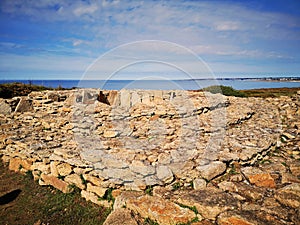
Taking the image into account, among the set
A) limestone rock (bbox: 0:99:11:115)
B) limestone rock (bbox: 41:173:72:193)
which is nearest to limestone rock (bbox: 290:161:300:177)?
limestone rock (bbox: 41:173:72:193)

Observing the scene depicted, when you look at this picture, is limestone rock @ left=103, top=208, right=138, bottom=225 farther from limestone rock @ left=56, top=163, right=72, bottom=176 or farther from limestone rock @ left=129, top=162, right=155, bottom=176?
limestone rock @ left=56, top=163, right=72, bottom=176

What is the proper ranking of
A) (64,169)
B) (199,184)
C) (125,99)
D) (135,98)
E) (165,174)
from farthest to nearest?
(125,99), (135,98), (64,169), (165,174), (199,184)

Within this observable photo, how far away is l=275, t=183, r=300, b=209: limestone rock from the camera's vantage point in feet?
12.9

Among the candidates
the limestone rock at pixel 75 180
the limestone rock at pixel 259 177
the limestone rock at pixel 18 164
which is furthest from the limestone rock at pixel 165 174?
the limestone rock at pixel 18 164

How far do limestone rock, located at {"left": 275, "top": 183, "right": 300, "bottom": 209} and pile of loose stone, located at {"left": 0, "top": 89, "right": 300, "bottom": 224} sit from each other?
0.02 meters

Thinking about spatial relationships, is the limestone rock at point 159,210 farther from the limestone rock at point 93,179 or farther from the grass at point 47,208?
the limestone rock at point 93,179

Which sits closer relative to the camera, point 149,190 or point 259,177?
point 259,177

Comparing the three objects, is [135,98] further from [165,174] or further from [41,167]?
[165,174]

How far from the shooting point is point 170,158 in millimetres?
5820

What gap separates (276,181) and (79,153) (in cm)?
513

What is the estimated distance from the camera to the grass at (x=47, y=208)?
514cm

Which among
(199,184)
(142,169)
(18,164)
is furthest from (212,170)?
(18,164)

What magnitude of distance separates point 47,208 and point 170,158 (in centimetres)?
340

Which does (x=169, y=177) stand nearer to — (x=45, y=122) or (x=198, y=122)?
(x=198, y=122)
